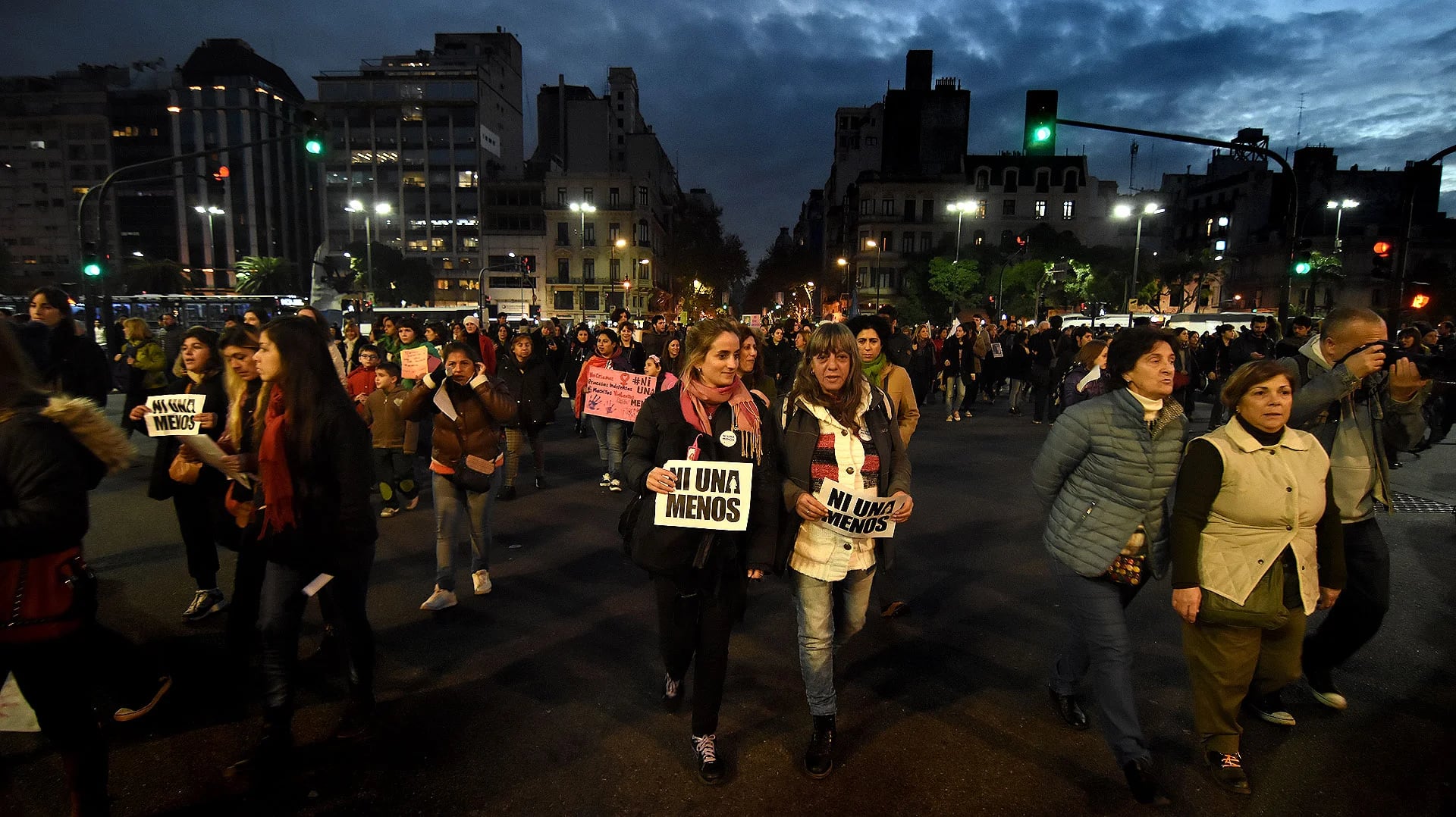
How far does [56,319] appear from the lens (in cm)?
736

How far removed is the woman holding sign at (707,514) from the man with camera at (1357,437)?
8.95ft

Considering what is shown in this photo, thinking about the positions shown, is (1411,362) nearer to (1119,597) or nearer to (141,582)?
(1119,597)

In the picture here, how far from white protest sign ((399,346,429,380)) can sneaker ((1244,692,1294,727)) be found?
5.52 meters

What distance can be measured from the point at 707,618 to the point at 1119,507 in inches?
71.9

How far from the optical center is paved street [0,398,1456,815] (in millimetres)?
3266

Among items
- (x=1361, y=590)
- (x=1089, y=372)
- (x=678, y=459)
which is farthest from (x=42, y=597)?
(x=1089, y=372)

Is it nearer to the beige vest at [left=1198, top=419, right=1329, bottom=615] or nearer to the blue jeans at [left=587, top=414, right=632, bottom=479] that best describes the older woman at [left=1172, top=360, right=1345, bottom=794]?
the beige vest at [left=1198, top=419, right=1329, bottom=615]

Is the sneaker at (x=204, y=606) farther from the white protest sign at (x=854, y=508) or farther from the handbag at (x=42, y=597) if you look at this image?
the white protest sign at (x=854, y=508)

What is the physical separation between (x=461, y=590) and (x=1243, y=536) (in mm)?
4838

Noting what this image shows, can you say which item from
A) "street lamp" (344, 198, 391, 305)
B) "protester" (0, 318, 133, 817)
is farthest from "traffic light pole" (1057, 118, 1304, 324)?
"street lamp" (344, 198, 391, 305)

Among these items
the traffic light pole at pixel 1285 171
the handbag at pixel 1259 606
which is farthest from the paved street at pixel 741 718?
the traffic light pole at pixel 1285 171

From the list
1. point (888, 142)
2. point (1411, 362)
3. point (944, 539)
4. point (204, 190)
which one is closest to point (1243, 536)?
point (1411, 362)

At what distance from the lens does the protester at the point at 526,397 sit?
26.8 feet

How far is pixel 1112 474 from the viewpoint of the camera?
3270mm
